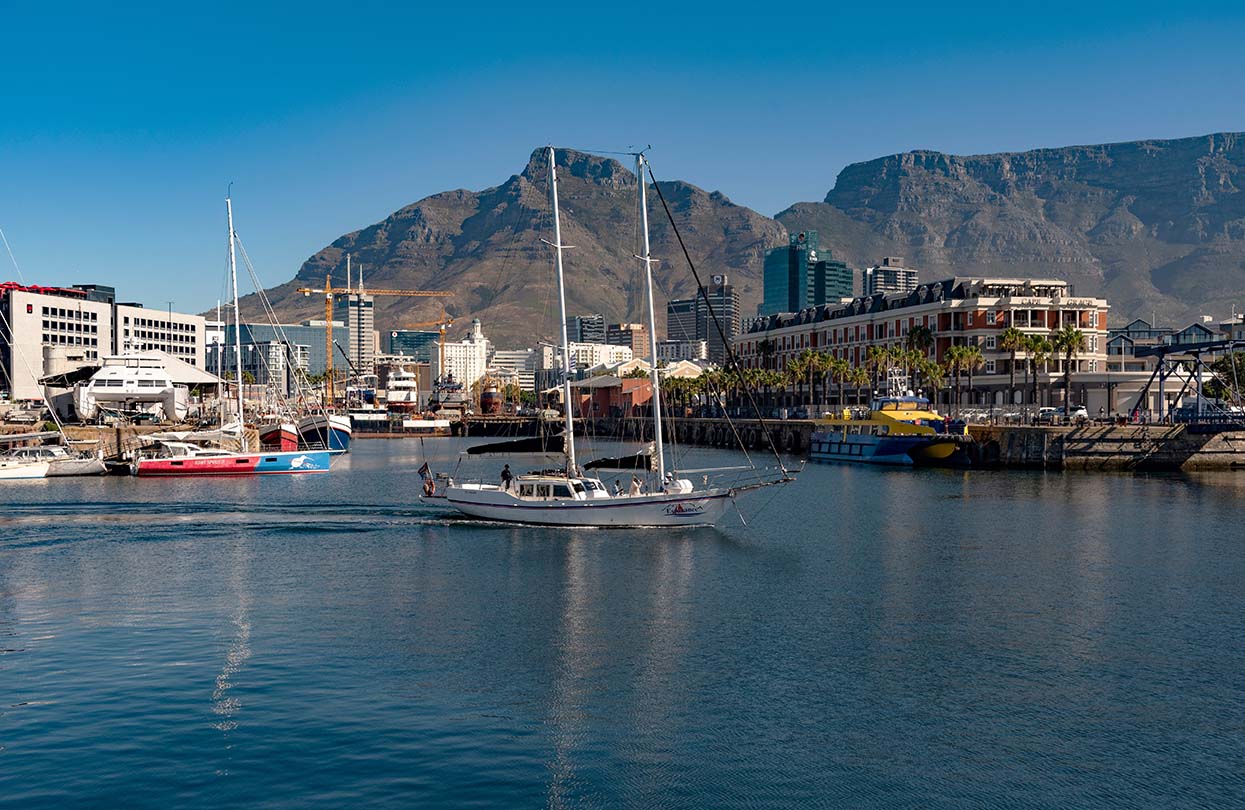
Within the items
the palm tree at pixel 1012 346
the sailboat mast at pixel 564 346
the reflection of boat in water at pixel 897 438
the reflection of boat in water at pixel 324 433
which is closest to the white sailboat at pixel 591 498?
the sailboat mast at pixel 564 346

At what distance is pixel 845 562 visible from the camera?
60.4 metres

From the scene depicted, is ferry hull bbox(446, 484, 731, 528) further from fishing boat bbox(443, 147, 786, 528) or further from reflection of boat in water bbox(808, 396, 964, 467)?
reflection of boat in water bbox(808, 396, 964, 467)

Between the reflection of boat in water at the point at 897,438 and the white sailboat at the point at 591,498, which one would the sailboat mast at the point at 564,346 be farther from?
the reflection of boat in water at the point at 897,438

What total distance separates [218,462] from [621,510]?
63.4 meters

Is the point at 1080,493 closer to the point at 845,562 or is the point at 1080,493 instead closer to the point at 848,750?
the point at 845,562

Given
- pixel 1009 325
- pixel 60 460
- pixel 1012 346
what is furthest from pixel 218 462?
pixel 1009 325

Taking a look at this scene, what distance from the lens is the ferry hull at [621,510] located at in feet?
225

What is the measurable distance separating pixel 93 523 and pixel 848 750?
202 feet

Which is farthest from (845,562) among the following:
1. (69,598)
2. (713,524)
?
(69,598)

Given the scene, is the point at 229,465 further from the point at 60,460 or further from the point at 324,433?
the point at 324,433

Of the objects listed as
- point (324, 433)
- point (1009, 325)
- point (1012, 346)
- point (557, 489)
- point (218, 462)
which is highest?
point (1009, 325)

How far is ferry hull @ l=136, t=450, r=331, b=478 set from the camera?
114m

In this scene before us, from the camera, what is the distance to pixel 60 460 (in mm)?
115188

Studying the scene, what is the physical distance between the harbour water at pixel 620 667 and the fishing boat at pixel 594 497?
4.99ft
